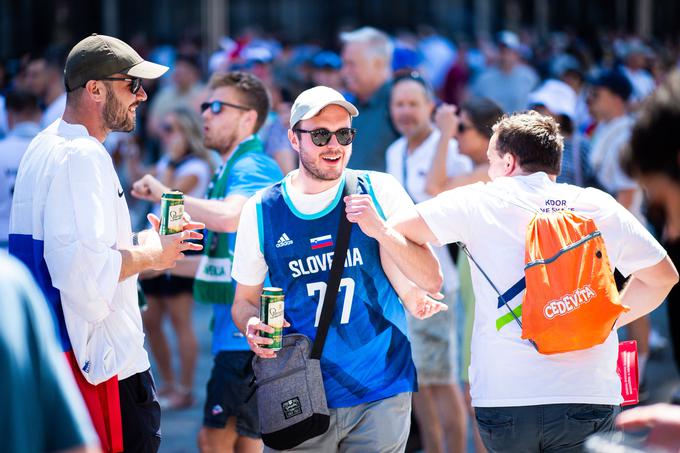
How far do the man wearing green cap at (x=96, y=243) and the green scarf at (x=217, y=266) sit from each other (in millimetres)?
976

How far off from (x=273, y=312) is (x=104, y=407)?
0.75 meters

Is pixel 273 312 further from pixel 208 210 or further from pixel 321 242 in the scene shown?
pixel 208 210

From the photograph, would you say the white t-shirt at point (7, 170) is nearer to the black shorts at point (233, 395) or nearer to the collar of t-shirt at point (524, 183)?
the black shorts at point (233, 395)

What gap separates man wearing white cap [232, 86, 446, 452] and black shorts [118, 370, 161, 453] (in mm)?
472

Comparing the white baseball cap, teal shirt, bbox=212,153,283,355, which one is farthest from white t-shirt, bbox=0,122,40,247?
the white baseball cap

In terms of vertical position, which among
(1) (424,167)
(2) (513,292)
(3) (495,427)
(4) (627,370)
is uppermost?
(2) (513,292)

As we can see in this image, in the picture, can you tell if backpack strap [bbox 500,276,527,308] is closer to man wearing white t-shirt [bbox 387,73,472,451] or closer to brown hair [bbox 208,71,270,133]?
brown hair [bbox 208,71,270,133]

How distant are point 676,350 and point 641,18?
62.5ft

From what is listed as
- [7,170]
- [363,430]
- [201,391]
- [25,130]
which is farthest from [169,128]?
[363,430]

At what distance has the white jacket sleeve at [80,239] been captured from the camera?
3725 mm

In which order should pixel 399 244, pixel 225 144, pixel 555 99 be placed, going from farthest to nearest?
pixel 555 99, pixel 225 144, pixel 399 244

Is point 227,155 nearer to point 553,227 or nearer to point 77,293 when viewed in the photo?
point 77,293

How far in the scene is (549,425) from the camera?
376 centimetres

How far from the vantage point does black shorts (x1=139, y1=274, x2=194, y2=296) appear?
308 inches
